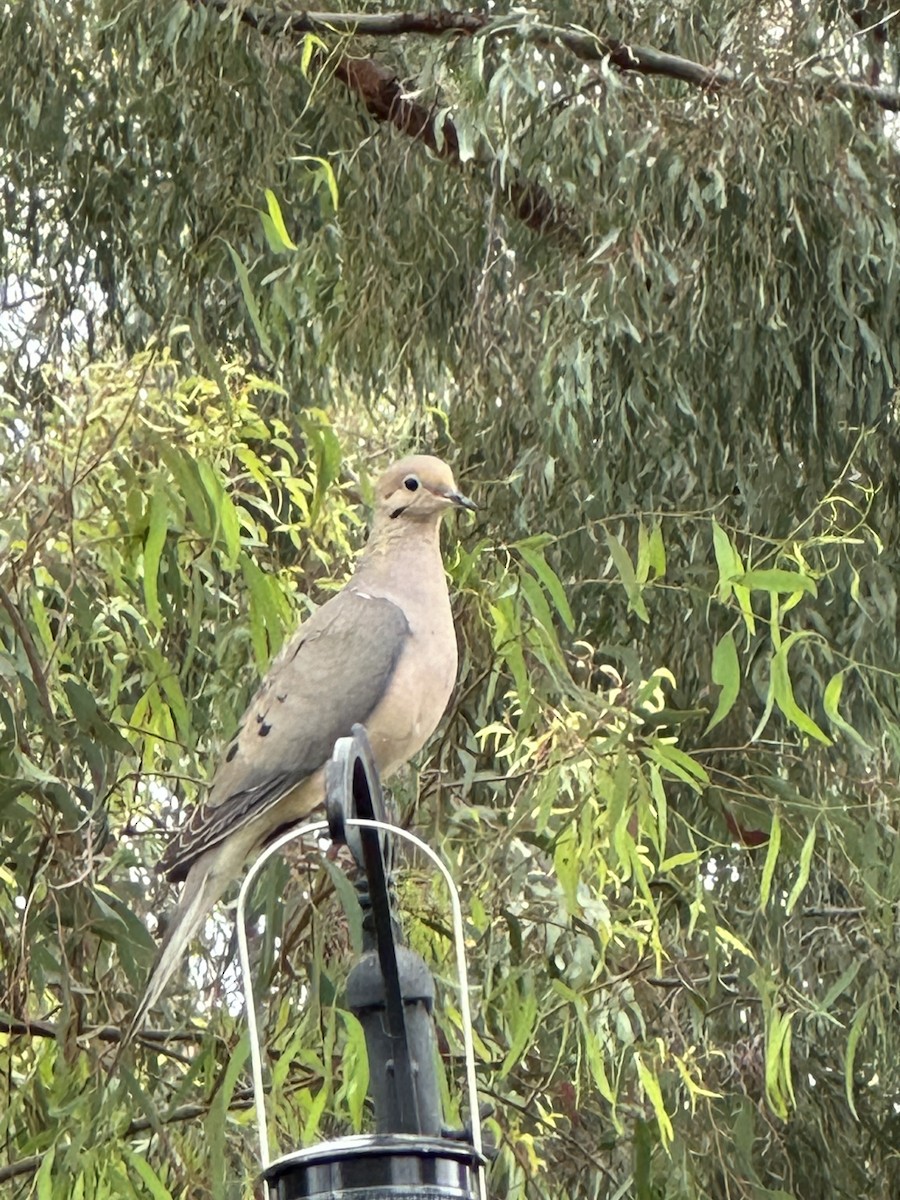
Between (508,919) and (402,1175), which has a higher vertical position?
(508,919)

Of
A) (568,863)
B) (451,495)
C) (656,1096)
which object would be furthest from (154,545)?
(656,1096)

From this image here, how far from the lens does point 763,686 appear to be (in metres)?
3.81

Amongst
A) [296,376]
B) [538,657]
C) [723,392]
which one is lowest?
[538,657]

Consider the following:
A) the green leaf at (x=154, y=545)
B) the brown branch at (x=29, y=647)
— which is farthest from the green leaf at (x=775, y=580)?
the brown branch at (x=29, y=647)

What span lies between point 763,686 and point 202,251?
1.30 m

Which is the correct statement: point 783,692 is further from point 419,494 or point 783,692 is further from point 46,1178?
point 46,1178

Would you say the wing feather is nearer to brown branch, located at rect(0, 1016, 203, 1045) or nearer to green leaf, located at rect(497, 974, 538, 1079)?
brown branch, located at rect(0, 1016, 203, 1045)

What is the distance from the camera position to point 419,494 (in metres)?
3.30

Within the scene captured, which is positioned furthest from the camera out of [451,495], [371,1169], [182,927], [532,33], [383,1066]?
[532,33]

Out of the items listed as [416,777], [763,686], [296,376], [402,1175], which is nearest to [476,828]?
[416,777]

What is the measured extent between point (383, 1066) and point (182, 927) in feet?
3.78

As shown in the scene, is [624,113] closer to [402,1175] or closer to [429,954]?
[429,954]

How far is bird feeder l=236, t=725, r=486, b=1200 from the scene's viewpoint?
5.33ft

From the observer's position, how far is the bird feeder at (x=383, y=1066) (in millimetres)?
1624
